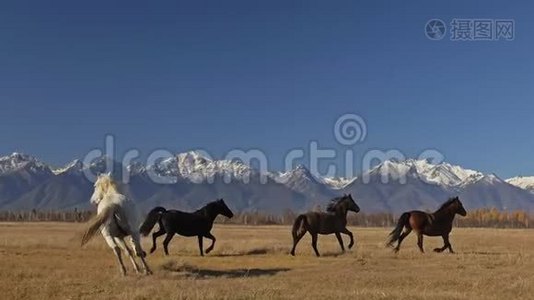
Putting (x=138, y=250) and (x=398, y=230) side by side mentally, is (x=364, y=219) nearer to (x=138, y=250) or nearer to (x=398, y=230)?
(x=398, y=230)

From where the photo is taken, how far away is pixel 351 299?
12.9 m

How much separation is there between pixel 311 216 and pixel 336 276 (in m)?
7.93

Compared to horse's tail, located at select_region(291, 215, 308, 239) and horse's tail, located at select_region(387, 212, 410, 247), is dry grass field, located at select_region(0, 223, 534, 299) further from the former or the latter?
horse's tail, located at select_region(387, 212, 410, 247)

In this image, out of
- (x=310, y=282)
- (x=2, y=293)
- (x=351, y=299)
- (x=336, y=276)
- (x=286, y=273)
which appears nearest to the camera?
(x=351, y=299)

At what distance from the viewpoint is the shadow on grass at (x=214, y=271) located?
17688 mm

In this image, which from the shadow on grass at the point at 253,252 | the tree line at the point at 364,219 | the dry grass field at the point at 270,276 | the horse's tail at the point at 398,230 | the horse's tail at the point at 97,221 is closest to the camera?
the dry grass field at the point at 270,276

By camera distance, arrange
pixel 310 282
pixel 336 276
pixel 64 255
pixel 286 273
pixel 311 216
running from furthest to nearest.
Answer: pixel 311 216
pixel 64 255
pixel 286 273
pixel 336 276
pixel 310 282

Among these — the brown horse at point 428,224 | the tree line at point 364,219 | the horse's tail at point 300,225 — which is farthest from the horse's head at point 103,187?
the tree line at point 364,219

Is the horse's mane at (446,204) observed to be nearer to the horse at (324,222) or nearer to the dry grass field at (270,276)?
the dry grass field at (270,276)

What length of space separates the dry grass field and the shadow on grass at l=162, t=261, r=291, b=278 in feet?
0.09

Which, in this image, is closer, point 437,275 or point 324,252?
point 437,275

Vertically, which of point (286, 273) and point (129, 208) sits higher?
point (129, 208)

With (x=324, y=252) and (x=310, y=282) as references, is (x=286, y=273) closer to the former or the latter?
(x=310, y=282)

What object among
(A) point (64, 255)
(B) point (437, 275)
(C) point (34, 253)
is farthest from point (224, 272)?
(C) point (34, 253)
